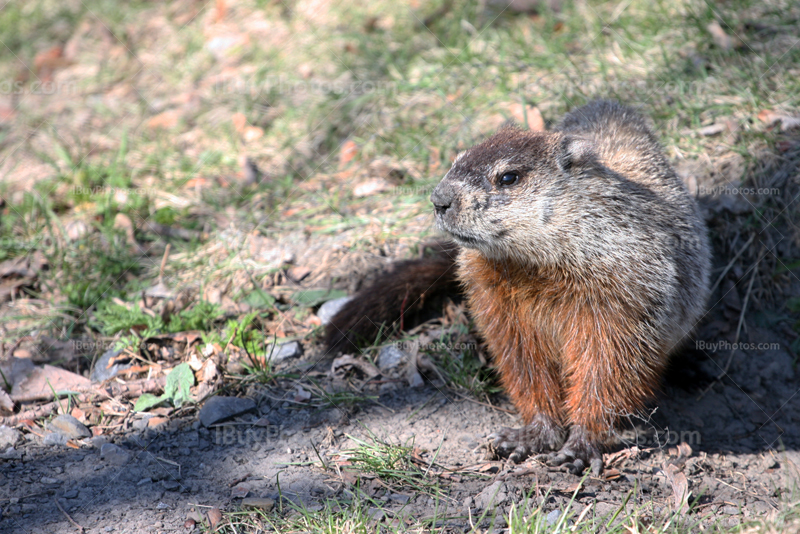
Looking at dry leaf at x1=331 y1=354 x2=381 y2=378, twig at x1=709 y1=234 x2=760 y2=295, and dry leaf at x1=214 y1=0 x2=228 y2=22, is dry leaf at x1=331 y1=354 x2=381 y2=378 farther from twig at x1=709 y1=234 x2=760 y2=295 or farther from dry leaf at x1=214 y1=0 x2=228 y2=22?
dry leaf at x1=214 y1=0 x2=228 y2=22

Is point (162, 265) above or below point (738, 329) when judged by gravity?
above

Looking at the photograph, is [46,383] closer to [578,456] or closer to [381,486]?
[381,486]

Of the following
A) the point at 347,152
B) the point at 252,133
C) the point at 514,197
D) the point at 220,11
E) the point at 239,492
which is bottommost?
the point at 239,492

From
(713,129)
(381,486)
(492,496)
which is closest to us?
(492,496)

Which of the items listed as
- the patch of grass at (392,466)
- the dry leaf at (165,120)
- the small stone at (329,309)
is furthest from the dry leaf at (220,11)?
the patch of grass at (392,466)

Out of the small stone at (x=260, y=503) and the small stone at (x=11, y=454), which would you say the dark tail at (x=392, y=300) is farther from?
the small stone at (x=11, y=454)

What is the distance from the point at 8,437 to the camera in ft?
11.7

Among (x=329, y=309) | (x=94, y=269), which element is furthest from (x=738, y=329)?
(x=94, y=269)

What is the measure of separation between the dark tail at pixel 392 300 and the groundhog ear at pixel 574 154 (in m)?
1.03

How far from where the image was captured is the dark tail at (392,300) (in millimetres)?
4336

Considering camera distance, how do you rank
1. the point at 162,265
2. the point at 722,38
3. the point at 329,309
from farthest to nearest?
the point at 722,38 → the point at 162,265 → the point at 329,309

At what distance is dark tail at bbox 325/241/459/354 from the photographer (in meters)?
4.34

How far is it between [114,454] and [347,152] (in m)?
3.54

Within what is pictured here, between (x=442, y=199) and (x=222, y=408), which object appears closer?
(x=442, y=199)
